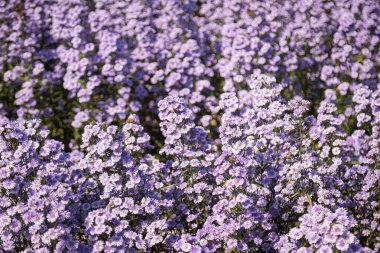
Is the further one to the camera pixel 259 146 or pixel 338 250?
pixel 259 146

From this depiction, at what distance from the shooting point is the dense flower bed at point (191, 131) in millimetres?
3852

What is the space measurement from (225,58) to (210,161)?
8.79ft

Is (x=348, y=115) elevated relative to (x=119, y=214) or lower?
lower

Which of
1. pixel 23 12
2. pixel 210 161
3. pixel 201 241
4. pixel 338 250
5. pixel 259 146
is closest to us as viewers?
pixel 338 250

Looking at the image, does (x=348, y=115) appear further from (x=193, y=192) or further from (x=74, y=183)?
(x=74, y=183)

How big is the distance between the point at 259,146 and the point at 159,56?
9.66 ft

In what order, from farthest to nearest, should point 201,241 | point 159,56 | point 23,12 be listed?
1. point 23,12
2. point 159,56
3. point 201,241

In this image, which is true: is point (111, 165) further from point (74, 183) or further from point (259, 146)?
point (259, 146)

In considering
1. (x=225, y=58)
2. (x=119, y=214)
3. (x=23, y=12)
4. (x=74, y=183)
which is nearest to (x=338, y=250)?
(x=119, y=214)

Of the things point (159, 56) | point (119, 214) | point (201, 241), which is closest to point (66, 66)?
point (159, 56)

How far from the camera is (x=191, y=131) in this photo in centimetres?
463

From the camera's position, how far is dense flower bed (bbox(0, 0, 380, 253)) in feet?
12.6

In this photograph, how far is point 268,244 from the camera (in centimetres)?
398

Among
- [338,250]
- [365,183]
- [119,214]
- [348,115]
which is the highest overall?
[338,250]
